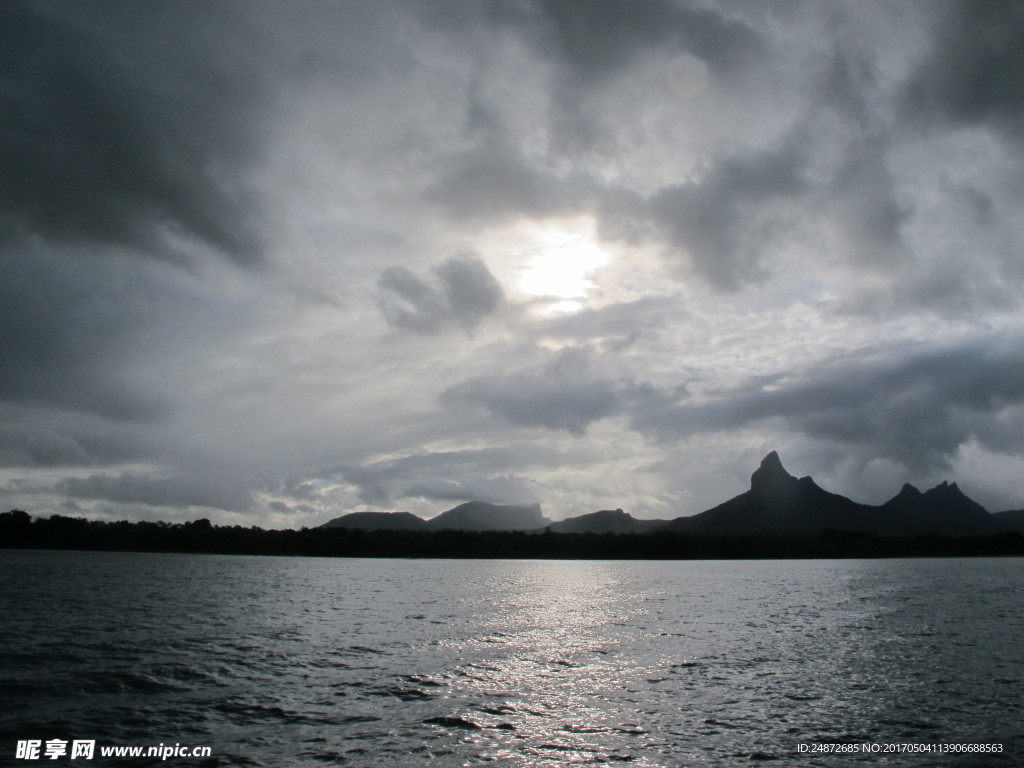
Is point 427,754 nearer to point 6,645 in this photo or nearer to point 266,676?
point 266,676

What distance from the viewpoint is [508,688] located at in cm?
4119

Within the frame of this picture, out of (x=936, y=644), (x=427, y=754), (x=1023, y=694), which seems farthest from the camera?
(x=936, y=644)

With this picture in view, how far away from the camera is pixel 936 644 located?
61.3 metres

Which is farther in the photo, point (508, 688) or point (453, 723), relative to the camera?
point (508, 688)

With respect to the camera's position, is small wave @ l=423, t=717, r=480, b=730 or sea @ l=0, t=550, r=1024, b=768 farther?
small wave @ l=423, t=717, r=480, b=730

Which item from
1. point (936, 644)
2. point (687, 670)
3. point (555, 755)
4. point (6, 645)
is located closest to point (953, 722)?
point (687, 670)

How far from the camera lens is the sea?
2869cm

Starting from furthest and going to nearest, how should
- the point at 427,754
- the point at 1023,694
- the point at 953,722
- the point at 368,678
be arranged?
the point at 368,678
the point at 1023,694
the point at 953,722
the point at 427,754

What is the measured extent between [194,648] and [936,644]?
68205mm

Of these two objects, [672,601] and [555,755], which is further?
[672,601]

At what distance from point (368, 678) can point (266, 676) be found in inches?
280

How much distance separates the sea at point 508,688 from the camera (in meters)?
28.7

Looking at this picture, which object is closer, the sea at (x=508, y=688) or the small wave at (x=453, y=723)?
the sea at (x=508, y=688)

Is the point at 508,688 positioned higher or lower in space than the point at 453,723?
lower
